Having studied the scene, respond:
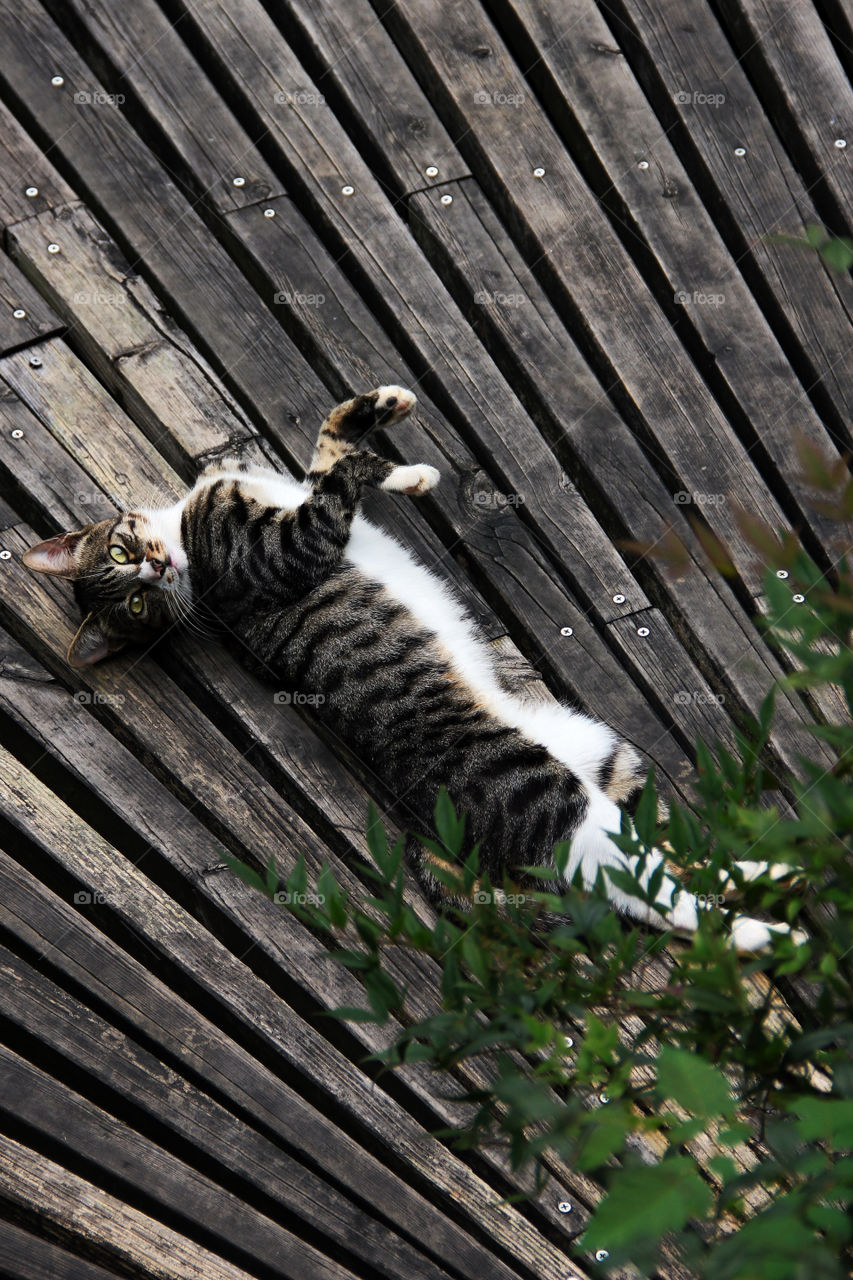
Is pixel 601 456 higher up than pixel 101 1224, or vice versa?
pixel 601 456

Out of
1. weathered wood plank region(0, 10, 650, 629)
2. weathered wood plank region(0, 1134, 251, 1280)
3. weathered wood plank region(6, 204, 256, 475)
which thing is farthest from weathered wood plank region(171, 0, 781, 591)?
weathered wood plank region(0, 1134, 251, 1280)

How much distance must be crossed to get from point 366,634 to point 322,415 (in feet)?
2.48

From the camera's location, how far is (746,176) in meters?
3.72

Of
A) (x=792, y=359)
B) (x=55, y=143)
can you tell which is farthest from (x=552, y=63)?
(x=55, y=143)

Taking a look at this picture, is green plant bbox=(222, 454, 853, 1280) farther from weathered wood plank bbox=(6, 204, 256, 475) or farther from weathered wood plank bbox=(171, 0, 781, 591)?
weathered wood plank bbox=(6, 204, 256, 475)

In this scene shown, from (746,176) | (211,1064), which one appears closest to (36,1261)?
(211,1064)

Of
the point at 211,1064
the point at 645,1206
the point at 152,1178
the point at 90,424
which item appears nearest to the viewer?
the point at 645,1206

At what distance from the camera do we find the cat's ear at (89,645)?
2.91 m

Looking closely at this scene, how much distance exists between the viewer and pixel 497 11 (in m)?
3.89

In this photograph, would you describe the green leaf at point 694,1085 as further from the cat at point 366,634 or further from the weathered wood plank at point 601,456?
the weathered wood plank at point 601,456

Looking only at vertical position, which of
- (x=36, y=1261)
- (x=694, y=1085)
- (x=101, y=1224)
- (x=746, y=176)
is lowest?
(x=36, y=1261)

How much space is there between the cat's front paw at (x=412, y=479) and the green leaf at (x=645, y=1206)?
8.24 feet

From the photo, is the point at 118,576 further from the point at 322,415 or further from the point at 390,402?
the point at 390,402

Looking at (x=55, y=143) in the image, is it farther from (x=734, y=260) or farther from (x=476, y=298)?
(x=734, y=260)
